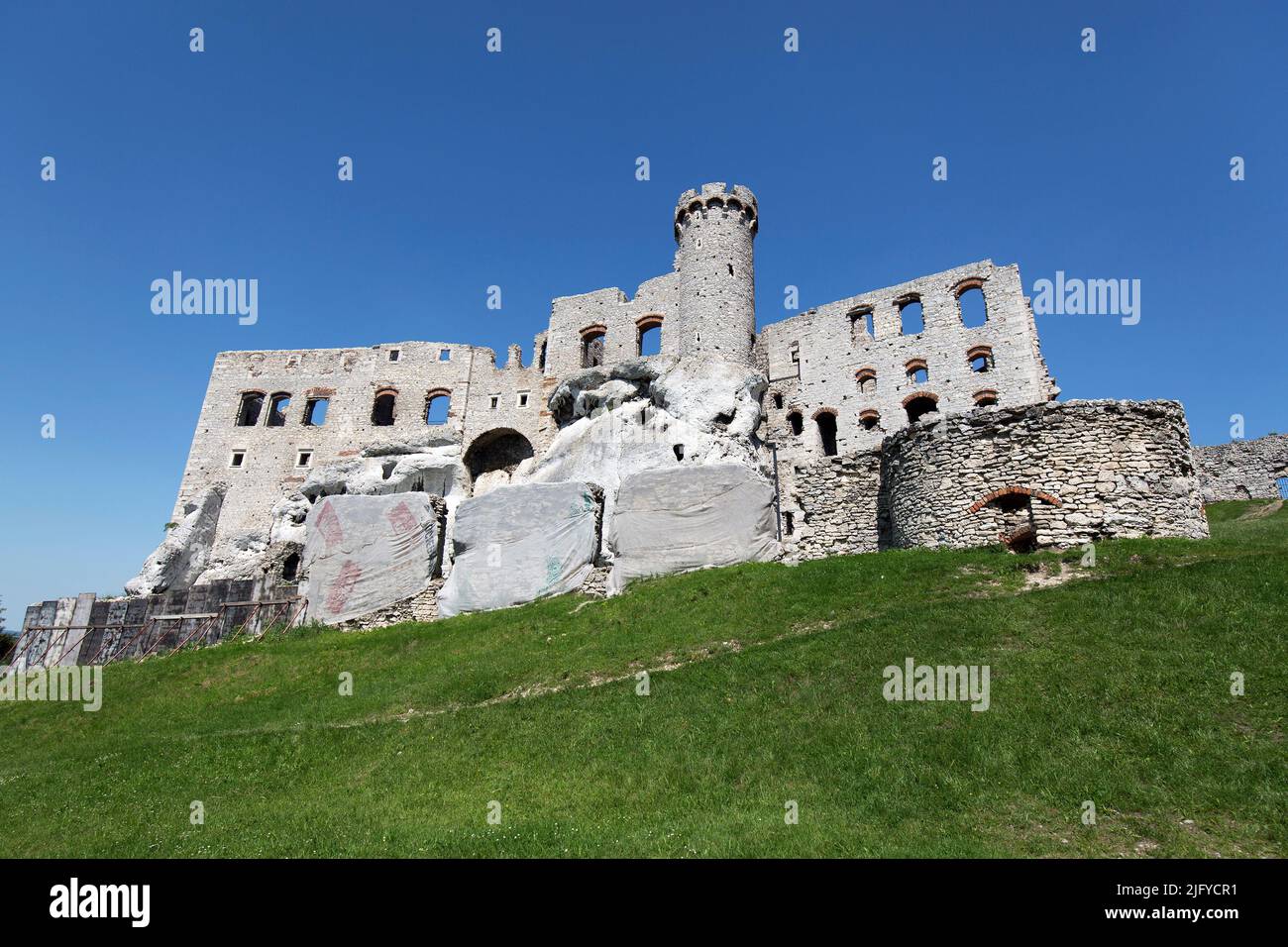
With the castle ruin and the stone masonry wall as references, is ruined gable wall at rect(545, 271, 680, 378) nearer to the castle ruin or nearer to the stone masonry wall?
the castle ruin

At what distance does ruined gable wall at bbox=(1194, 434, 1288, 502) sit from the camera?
2959cm

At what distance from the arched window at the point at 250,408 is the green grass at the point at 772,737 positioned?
85.7 feet

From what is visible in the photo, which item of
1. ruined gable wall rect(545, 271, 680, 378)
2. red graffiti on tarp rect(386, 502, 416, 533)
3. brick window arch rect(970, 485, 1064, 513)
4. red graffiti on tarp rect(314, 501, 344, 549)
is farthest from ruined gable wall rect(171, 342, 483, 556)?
brick window arch rect(970, 485, 1064, 513)

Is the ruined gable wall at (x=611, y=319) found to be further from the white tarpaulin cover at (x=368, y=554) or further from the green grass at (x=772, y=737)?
the green grass at (x=772, y=737)

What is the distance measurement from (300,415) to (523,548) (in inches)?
891

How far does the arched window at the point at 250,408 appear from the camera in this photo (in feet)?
125

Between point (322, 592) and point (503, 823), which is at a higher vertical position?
point (322, 592)

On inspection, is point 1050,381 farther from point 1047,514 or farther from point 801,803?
point 801,803

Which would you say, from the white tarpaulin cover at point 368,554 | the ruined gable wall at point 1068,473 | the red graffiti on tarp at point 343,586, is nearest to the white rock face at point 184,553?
the white tarpaulin cover at point 368,554

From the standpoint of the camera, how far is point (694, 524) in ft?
66.5

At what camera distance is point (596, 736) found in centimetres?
922

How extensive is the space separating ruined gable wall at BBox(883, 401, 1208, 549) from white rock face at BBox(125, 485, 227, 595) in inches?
1344
